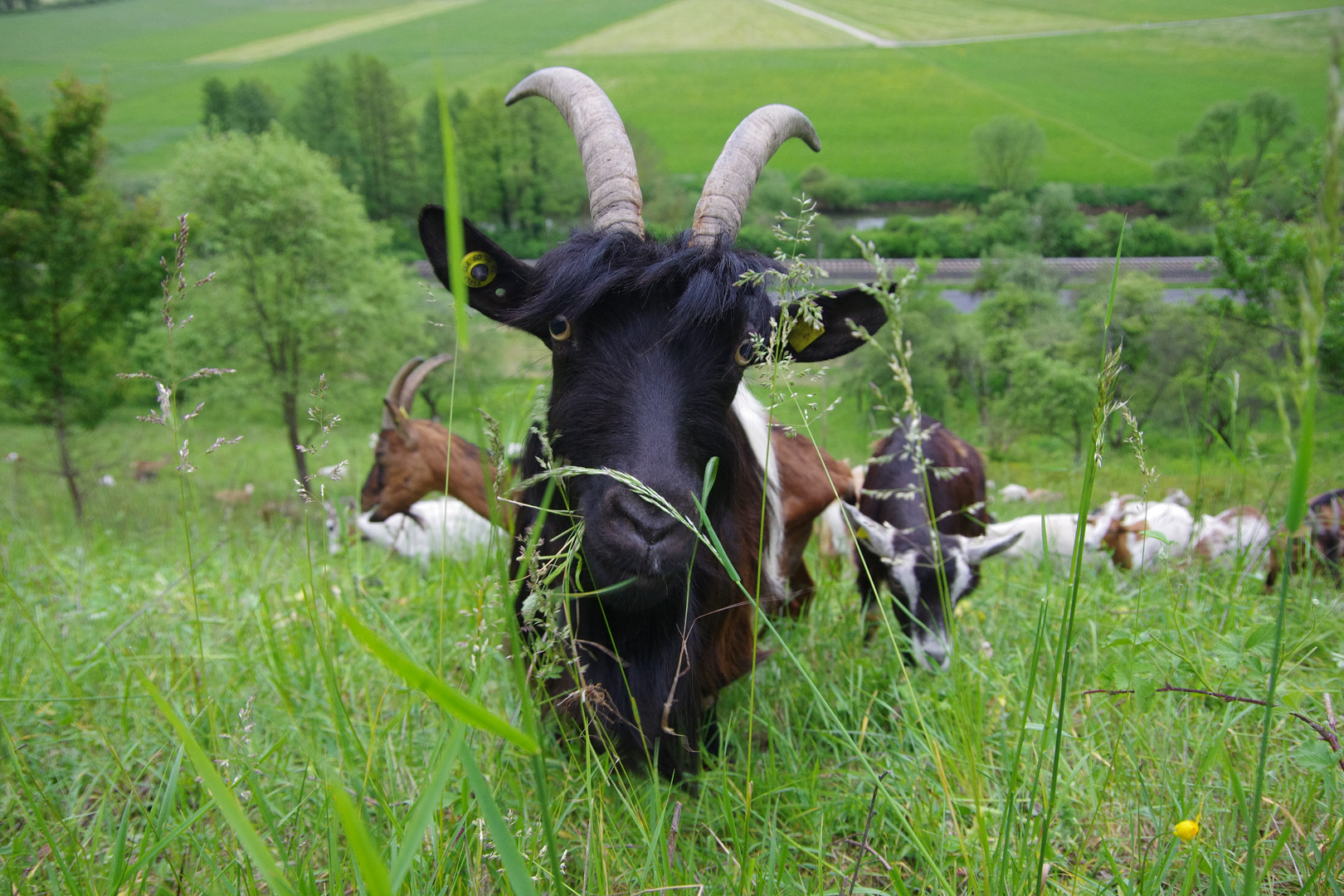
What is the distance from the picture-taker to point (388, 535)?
30.6 ft

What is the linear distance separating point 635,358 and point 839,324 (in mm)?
973

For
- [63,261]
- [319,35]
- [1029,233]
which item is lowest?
[1029,233]

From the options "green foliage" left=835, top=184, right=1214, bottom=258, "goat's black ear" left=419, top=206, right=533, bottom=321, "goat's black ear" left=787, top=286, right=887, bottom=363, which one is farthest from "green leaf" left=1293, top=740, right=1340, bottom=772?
"green foliage" left=835, top=184, right=1214, bottom=258

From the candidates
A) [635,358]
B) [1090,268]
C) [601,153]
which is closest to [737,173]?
[601,153]

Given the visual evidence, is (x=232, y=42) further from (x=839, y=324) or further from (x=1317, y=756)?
(x=1317, y=756)

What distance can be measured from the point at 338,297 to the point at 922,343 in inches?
870

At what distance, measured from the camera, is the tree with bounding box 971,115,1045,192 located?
4575 cm

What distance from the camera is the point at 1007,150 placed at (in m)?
45.6

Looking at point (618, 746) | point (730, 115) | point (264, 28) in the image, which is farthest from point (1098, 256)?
point (264, 28)

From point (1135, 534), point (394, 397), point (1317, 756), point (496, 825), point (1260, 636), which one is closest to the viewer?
point (496, 825)

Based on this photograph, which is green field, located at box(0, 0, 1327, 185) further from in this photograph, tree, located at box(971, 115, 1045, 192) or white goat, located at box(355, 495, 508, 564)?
white goat, located at box(355, 495, 508, 564)

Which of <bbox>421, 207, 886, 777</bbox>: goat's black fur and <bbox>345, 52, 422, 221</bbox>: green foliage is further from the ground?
<bbox>345, 52, 422, 221</bbox>: green foliage

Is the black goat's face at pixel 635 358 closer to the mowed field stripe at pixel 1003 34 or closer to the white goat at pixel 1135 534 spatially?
the white goat at pixel 1135 534

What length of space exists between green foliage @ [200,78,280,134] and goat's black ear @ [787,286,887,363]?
178 feet
